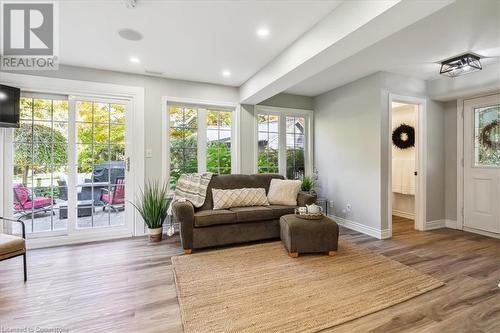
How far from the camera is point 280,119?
4887 millimetres

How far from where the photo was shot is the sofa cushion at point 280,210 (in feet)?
11.3

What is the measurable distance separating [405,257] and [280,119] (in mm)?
3114

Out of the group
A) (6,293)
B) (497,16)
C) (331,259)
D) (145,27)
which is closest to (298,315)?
(331,259)

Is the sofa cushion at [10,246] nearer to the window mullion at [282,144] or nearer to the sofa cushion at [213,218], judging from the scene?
the sofa cushion at [213,218]

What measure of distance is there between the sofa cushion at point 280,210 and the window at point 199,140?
4.29 feet

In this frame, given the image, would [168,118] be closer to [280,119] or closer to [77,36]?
[77,36]

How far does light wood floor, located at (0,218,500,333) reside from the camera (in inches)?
68.1

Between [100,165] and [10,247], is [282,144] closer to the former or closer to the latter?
[100,165]

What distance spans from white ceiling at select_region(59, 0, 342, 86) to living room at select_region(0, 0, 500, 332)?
21 millimetres

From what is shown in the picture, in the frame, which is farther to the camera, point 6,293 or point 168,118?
point 168,118

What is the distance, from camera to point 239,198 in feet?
11.8

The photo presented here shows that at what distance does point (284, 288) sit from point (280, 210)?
1395mm

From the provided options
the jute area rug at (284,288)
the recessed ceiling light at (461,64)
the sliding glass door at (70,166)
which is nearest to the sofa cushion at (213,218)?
the jute area rug at (284,288)

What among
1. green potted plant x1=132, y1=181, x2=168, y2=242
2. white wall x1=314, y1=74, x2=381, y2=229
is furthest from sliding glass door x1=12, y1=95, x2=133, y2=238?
white wall x1=314, y1=74, x2=381, y2=229
